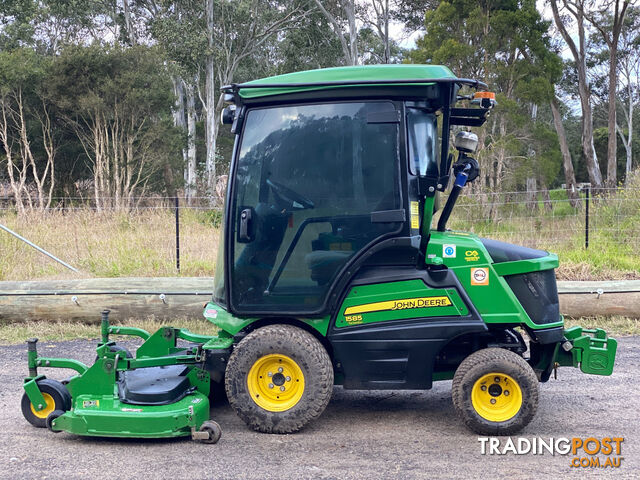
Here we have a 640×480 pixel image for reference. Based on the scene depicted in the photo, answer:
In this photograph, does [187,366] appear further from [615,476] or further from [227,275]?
[615,476]

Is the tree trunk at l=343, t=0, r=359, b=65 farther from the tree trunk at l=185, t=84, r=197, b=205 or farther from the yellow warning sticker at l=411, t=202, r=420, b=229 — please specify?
the yellow warning sticker at l=411, t=202, r=420, b=229

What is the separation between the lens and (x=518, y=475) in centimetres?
402

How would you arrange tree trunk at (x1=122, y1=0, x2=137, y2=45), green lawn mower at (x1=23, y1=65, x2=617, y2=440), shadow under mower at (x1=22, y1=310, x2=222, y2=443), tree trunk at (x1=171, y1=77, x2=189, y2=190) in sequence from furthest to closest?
1. tree trunk at (x1=171, y1=77, x2=189, y2=190)
2. tree trunk at (x1=122, y1=0, x2=137, y2=45)
3. green lawn mower at (x1=23, y1=65, x2=617, y2=440)
4. shadow under mower at (x1=22, y1=310, x2=222, y2=443)

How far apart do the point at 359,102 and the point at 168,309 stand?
4506mm

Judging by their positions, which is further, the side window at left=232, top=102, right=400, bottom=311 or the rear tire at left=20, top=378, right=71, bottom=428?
the rear tire at left=20, top=378, right=71, bottom=428

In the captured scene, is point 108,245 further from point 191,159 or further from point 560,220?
point 191,159

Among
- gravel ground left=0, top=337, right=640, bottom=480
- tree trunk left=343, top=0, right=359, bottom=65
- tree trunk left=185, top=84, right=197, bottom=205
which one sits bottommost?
gravel ground left=0, top=337, right=640, bottom=480

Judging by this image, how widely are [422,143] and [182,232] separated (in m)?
7.51

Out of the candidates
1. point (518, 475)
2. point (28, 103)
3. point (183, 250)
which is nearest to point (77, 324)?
point (183, 250)

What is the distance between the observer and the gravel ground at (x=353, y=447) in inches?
161

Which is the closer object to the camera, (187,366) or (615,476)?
(615,476)

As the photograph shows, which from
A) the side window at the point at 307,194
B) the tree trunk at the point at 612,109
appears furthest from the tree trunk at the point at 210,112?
the side window at the point at 307,194

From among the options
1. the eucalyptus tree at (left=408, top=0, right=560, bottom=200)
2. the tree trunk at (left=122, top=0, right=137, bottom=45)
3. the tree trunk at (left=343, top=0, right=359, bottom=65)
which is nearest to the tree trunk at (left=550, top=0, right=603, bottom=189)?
the eucalyptus tree at (left=408, top=0, right=560, bottom=200)

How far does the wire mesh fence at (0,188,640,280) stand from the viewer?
1062 centimetres
